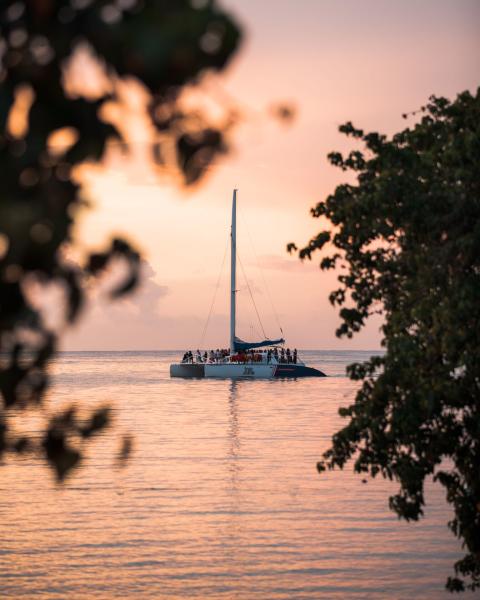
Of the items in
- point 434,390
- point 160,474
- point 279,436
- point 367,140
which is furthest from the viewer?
point 279,436

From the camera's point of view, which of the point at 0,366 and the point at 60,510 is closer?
the point at 0,366

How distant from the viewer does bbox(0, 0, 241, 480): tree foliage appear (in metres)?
2.97

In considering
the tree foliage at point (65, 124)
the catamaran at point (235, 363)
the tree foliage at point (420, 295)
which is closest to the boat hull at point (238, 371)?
the catamaran at point (235, 363)

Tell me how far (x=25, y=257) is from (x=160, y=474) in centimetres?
3750

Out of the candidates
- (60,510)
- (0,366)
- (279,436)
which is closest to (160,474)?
(60,510)

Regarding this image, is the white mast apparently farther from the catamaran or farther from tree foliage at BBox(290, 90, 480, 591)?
tree foliage at BBox(290, 90, 480, 591)

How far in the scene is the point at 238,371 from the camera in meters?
114

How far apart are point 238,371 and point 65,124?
4390 inches

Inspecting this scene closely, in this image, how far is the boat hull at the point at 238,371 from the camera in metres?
114

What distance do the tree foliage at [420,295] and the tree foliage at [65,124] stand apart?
1184 centimetres

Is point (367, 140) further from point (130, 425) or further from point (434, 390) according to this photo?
point (130, 425)

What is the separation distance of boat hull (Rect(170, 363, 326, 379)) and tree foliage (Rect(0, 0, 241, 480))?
110 metres

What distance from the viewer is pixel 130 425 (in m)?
64.1

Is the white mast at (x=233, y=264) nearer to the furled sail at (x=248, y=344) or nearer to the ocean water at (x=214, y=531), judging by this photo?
the furled sail at (x=248, y=344)
